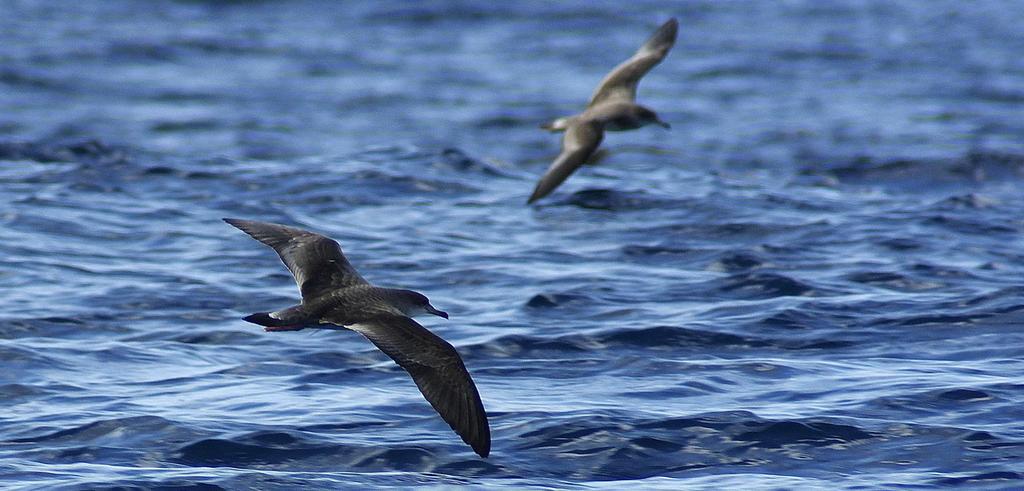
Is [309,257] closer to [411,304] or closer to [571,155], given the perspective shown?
[411,304]

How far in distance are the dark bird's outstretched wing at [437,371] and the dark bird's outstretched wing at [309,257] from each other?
0.69 m

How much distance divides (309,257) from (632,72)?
6489 millimetres

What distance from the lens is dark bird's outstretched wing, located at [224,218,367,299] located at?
7.83 metres

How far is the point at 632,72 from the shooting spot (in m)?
13.9

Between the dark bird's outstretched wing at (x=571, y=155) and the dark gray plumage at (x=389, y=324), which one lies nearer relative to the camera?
the dark gray plumage at (x=389, y=324)

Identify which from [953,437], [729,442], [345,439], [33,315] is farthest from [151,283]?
[953,437]

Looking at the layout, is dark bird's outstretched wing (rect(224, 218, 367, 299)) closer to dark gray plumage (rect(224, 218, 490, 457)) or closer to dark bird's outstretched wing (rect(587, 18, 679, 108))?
dark gray plumage (rect(224, 218, 490, 457))

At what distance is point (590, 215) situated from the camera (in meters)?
13.2

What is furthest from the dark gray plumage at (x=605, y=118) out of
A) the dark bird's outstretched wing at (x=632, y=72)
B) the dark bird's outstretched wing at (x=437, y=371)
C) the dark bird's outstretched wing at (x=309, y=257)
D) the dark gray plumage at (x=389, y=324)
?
the dark bird's outstretched wing at (x=437, y=371)

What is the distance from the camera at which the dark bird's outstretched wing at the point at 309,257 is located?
783 cm

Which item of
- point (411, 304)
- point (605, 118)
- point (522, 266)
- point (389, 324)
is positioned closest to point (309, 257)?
point (411, 304)

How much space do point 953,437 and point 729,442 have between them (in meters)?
1.13

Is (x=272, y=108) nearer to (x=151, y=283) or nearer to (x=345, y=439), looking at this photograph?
(x=151, y=283)

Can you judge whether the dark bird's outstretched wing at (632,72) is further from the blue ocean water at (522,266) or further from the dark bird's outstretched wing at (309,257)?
the dark bird's outstretched wing at (309,257)
